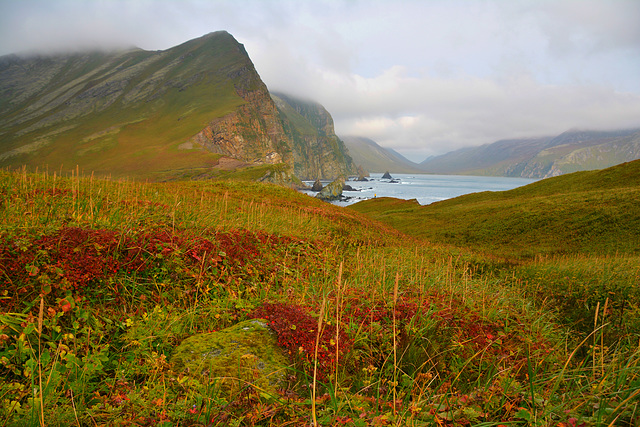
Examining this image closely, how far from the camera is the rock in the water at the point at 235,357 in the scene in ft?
10.7

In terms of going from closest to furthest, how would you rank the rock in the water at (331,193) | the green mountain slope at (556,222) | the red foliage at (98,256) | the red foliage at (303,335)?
the red foliage at (303,335) → the red foliage at (98,256) → the green mountain slope at (556,222) → the rock in the water at (331,193)

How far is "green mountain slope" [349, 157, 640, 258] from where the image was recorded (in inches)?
821

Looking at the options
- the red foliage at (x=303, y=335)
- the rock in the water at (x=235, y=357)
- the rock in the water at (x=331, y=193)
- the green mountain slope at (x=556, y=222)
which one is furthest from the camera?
the rock in the water at (x=331, y=193)

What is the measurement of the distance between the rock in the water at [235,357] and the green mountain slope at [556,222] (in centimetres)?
2169

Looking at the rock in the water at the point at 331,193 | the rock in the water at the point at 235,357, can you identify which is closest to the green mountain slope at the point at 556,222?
the rock in the water at the point at 235,357

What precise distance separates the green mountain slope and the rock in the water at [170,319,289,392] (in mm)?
21689

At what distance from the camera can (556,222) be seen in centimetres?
2472

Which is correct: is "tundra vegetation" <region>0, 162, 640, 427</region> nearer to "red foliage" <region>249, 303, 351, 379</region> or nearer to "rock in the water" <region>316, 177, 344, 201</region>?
"red foliage" <region>249, 303, 351, 379</region>

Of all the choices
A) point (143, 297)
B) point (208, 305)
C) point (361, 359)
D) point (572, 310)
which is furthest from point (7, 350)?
point (572, 310)

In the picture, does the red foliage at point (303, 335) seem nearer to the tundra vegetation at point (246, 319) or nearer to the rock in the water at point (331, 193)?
the tundra vegetation at point (246, 319)

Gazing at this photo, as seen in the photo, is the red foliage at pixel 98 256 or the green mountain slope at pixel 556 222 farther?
the green mountain slope at pixel 556 222

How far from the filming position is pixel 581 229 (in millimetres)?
22453

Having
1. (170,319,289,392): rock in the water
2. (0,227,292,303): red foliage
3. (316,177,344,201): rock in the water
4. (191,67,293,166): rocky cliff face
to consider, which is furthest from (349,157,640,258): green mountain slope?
(191,67,293,166): rocky cliff face

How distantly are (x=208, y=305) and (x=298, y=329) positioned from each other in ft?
6.05
